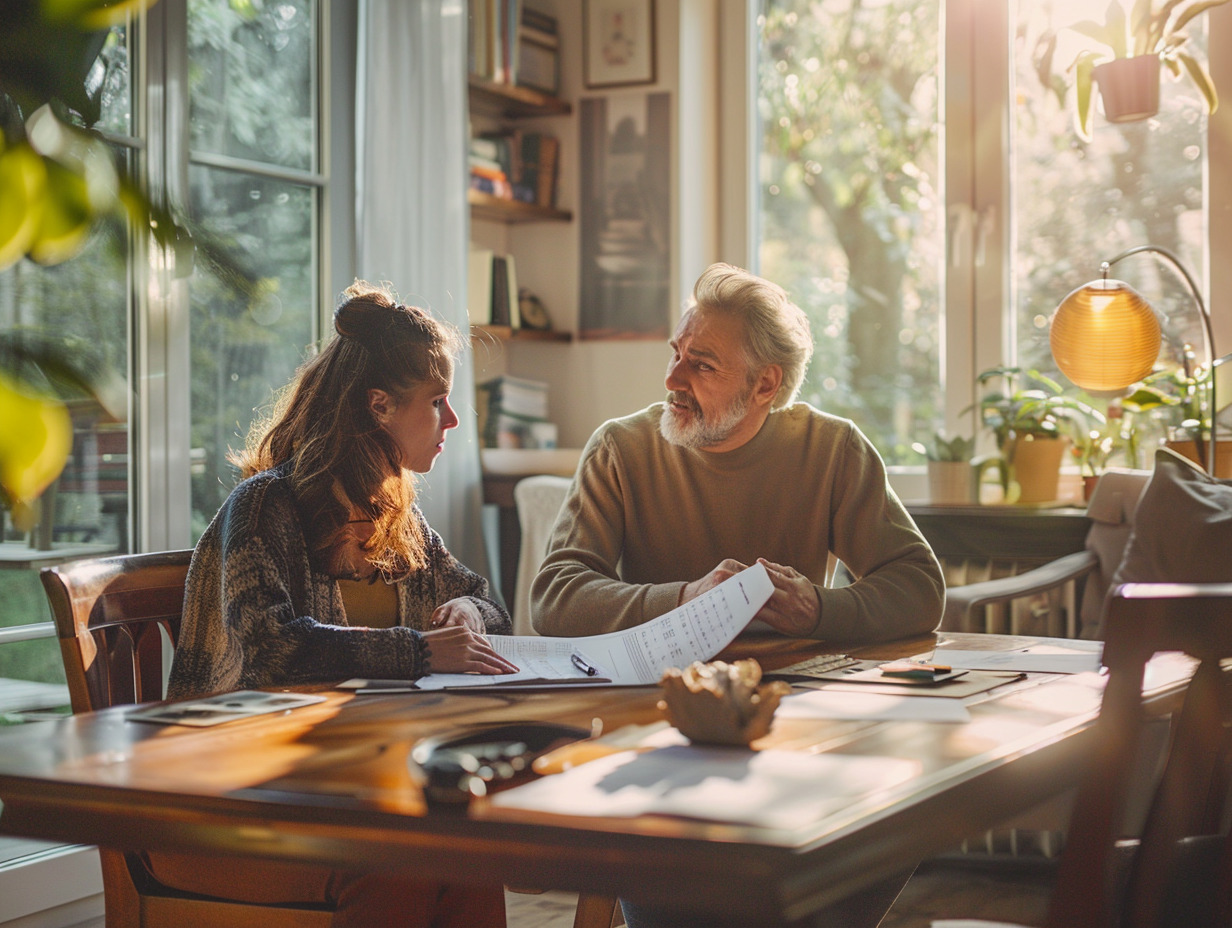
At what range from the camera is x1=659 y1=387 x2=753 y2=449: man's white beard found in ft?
6.86

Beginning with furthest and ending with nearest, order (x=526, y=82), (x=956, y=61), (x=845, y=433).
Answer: (x=526, y=82) → (x=956, y=61) → (x=845, y=433)

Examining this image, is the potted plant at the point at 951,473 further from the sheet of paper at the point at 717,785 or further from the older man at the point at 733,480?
the sheet of paper at the point at 717,785

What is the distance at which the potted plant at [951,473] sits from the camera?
10.4ft

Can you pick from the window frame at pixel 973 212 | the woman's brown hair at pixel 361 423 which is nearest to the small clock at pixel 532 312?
the window frame at pixel 973 212

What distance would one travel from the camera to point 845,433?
6.91ft

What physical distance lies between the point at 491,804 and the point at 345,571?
877mm

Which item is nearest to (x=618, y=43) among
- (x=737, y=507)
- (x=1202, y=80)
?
(x=1202, y=80)

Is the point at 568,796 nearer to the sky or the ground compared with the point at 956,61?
nearer to the ground

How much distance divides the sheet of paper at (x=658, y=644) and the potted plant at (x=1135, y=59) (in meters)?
2.00

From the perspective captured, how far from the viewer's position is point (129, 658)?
150 centimetres

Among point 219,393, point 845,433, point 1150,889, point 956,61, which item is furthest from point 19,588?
point 956,61

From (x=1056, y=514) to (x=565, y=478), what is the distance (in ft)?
4.33

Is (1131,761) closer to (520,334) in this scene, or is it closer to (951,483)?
(951,483)

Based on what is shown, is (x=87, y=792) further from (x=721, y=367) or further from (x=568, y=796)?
(x=721, y=367)
